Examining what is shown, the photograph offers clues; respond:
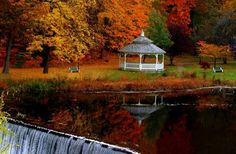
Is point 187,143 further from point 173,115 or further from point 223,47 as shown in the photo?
point 223,47

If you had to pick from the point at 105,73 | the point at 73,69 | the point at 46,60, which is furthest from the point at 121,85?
the point at 46,60

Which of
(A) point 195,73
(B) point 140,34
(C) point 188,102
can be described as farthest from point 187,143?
(B) point 140,34

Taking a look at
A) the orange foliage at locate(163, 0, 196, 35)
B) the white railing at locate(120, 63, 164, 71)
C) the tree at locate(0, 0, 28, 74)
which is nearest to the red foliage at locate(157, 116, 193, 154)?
the tree at locate(0, 0, 28, 74)

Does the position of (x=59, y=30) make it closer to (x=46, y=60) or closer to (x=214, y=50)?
(x=46, y=60)

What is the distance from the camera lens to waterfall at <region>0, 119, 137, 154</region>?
22136mm

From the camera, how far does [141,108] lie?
125 ft

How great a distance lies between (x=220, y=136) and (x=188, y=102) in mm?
11349

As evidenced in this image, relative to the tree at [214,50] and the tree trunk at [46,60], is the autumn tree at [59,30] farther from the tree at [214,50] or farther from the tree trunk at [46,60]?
the tree at [214,50]

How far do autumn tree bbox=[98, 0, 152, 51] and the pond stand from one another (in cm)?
1456

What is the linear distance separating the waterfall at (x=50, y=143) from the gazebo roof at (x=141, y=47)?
2791 centimetres

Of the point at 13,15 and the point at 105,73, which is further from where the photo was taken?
the point at 105,73

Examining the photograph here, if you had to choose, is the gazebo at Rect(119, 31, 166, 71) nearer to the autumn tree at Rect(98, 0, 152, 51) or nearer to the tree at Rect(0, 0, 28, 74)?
the autumn tree at Rect(98, 0, 152, 51)

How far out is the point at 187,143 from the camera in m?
27.7

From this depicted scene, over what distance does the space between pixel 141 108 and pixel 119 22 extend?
19724 millimetres
